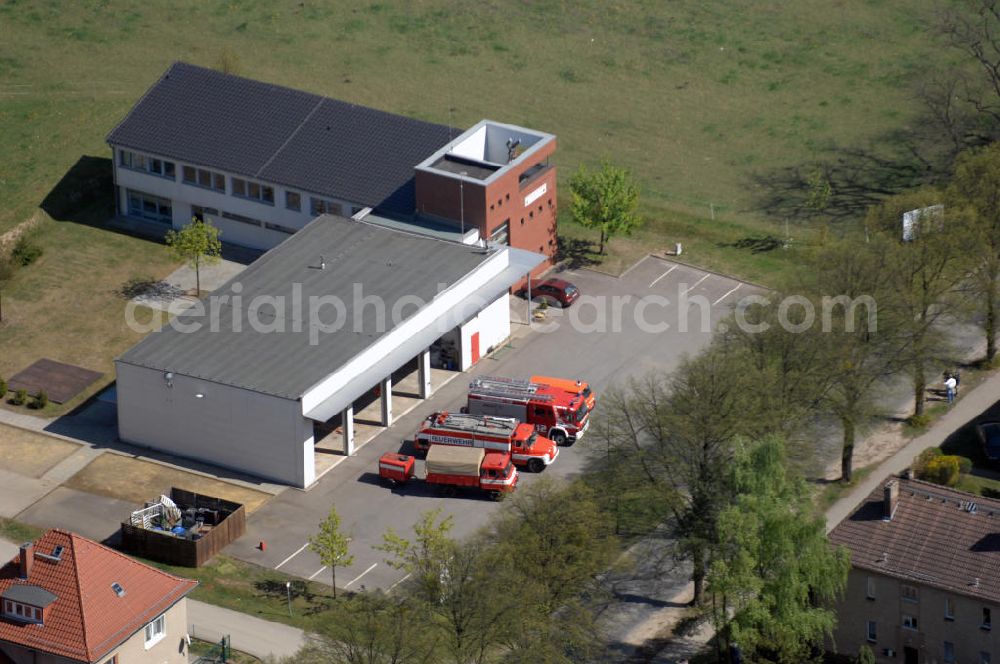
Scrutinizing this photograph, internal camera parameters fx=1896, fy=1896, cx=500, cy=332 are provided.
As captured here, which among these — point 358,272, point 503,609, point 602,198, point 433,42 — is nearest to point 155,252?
point 358,272

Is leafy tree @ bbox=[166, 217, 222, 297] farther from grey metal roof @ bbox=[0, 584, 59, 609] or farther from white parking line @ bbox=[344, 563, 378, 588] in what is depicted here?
grey metal roof @ bbox=[0, 584, 59, 609]

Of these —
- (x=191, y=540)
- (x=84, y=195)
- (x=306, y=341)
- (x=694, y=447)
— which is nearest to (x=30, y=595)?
(x=191, y=540)

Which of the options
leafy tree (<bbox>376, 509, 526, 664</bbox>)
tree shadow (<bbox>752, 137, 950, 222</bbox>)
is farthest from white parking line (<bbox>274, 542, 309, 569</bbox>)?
tree shadow (<bbox>752, 137, 950, 222</bbox>)

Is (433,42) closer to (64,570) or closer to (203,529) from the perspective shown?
(203,529)

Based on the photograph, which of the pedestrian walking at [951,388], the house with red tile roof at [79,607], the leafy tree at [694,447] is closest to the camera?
the house with red tile roof at [79,607]

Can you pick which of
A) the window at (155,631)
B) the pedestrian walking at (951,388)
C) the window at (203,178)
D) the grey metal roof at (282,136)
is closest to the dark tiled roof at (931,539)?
the pedestrian walking at (951,388)

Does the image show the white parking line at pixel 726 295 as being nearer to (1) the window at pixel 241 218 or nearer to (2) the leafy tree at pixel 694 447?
(2) the leafy tree at pixel 694 447

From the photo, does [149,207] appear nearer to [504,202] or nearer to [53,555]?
[504,202]
